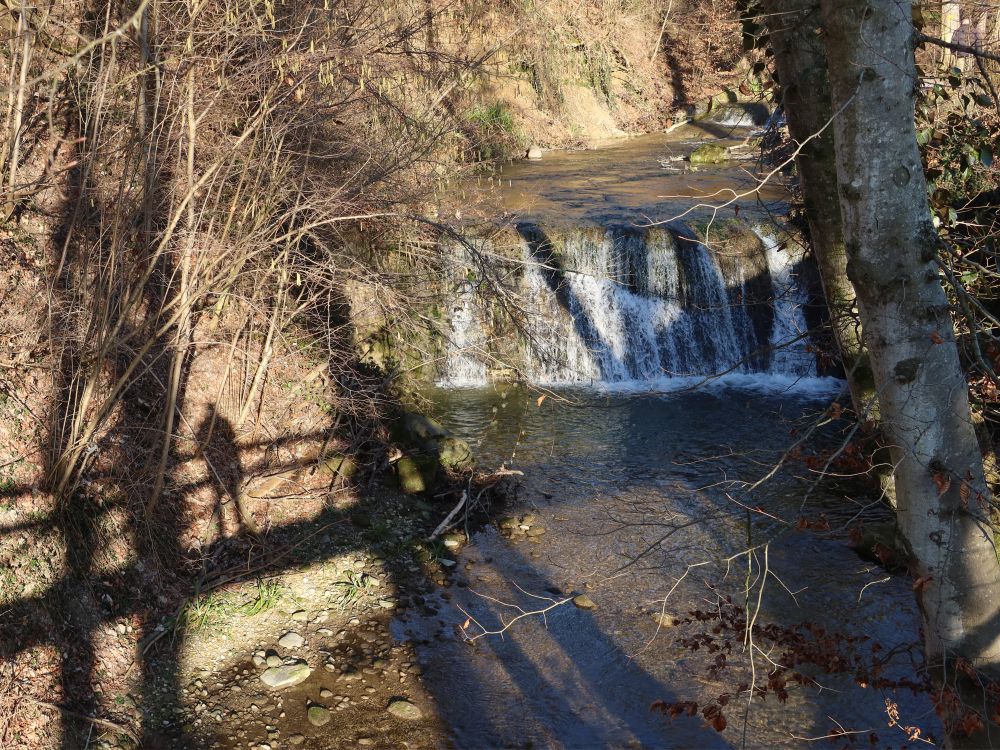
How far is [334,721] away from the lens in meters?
5.31

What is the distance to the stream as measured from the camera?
537 cm

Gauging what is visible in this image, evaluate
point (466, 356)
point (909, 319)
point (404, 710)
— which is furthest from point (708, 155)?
point (909, 319)

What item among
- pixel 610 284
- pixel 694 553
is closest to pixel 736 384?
pixel 610 284

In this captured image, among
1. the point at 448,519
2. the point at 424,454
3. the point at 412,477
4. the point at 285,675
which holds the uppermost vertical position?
the point at 424,454

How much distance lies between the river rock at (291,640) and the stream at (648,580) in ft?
2.41

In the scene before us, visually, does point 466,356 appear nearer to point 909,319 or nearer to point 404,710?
point 404,710

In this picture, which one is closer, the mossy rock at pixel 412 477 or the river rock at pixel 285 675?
the river rock at pixel 285 675

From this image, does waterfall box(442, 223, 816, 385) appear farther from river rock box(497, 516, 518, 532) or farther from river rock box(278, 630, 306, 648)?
river rock box(278, 630, 306, 648)

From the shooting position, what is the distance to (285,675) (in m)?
5.64

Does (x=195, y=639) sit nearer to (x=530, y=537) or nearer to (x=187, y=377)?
(x=187, y=377)

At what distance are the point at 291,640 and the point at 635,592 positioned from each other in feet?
8.85

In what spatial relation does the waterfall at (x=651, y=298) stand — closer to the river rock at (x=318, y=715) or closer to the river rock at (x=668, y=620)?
the river rock at (x=668, y=620)

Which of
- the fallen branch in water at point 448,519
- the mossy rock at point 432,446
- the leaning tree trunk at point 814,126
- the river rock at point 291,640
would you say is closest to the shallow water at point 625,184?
the mossy rock at point 432,446

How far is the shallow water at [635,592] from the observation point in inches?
212
